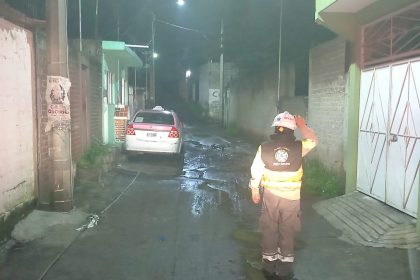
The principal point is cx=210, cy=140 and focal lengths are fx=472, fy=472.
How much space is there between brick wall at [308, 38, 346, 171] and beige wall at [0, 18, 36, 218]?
6.10m

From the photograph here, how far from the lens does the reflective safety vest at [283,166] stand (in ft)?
17.0

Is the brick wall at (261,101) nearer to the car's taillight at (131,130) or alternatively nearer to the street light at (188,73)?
the car's taillight at (131,130)

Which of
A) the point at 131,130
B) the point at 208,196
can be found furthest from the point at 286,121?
the point at 131,130

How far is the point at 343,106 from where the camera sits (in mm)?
9859

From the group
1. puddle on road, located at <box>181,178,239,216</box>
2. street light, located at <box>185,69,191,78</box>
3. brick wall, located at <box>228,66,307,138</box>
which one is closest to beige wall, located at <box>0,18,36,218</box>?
puddle on road, located at <box>181,178,239,216</box>

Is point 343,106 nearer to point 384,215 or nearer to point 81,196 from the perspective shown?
point 384,215

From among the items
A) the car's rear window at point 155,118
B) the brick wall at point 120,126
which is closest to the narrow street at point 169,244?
the car's rear window at point 155,118

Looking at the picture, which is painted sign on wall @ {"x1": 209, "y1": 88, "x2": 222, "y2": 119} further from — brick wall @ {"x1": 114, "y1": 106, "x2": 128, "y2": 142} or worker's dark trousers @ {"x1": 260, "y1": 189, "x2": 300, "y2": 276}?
worker's dark trousers @ {"x1": 260, "y1": 189, "x2": 300, "y2": 276}

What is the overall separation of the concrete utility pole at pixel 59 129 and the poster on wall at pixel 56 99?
0.07m

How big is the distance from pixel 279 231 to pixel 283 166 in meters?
0.74

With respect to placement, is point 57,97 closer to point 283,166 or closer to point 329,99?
point 283,166

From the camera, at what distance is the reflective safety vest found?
204 inches

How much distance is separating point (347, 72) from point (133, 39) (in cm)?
2207

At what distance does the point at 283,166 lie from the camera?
17.0ft
